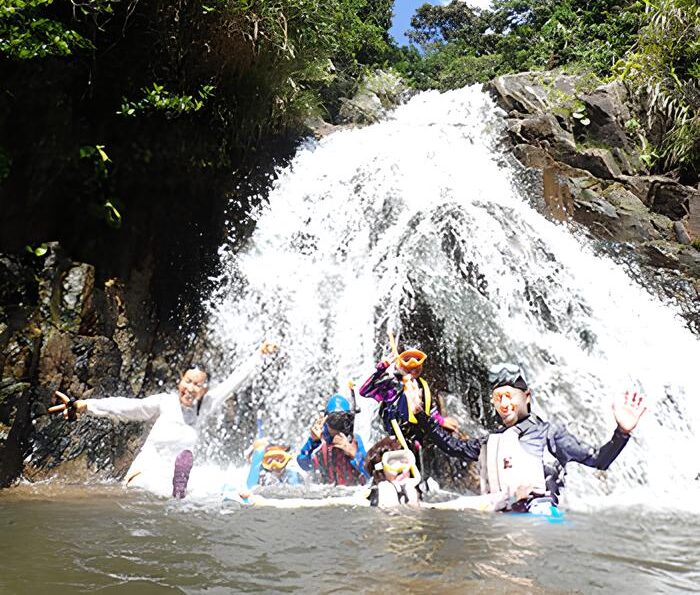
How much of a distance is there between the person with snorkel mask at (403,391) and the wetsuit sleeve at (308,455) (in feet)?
4.47

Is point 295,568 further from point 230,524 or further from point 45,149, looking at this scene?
point 45,149

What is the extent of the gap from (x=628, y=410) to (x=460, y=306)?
11.5ft

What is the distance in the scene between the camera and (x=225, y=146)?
9062mm

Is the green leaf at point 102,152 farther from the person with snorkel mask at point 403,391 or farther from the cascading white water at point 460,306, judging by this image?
the person with snorkel mask at point 403,391

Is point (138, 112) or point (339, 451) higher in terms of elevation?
point (138, 112)

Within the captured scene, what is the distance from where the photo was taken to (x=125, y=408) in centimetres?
410

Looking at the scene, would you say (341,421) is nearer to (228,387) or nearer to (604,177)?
(228,387)

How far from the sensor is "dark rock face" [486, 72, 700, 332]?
30.6 ft

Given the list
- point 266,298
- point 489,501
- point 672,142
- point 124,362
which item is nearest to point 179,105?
point 266,298

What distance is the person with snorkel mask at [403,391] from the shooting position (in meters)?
4.07

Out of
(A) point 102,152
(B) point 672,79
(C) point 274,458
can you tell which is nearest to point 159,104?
(A) point 102,152

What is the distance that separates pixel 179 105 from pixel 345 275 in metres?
3.13

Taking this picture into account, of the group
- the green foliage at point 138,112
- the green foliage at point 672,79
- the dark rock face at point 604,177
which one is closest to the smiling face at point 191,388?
the green foliage at point 138,112

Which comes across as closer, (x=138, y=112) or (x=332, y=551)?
(x=332, y=551)
